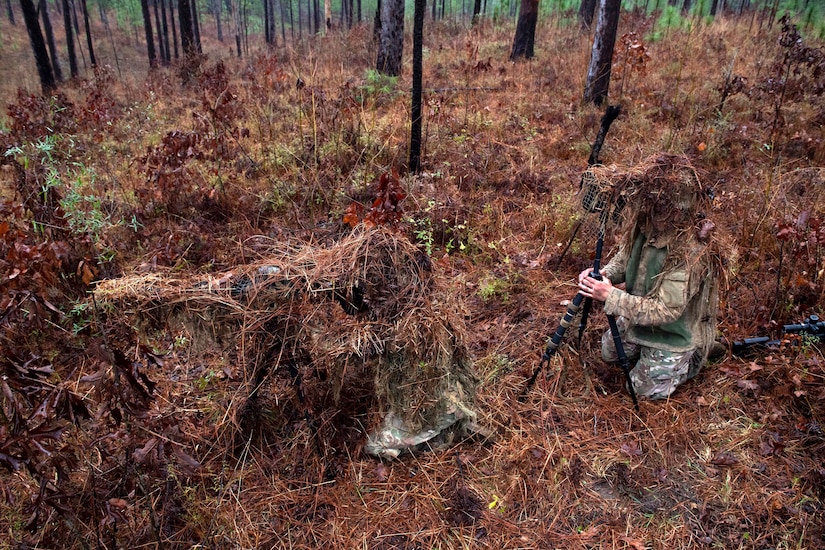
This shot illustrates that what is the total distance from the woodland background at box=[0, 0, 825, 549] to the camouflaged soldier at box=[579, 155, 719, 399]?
213mm

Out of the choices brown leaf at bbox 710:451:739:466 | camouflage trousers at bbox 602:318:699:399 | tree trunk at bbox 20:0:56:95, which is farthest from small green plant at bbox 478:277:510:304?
tree trunk at bbox 20:0:56:95

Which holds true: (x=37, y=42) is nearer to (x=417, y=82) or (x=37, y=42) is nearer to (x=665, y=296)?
(x=417, y=82)

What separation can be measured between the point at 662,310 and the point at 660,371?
55cm

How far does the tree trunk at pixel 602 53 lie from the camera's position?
728 centimetres

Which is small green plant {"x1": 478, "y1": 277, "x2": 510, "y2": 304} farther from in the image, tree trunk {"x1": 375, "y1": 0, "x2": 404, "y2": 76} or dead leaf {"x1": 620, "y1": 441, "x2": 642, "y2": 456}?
tree trunk {"x1": 375, "y1": 0, "x2": 404, "y2": 76}

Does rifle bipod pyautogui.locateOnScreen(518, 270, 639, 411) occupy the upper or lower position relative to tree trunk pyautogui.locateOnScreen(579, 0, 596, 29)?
lower

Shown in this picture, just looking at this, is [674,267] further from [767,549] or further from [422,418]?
[422,418]

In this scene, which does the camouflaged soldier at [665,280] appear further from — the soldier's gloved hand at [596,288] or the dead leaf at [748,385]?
the dead leaf at [748,385]

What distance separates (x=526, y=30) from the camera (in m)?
11.1

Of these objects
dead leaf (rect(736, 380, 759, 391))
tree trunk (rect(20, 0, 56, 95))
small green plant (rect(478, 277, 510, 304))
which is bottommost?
small green plant (rect(478, 277, 510, 304))

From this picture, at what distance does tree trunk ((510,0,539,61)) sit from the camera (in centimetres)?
1097

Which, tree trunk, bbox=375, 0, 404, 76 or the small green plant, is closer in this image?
the small green plant

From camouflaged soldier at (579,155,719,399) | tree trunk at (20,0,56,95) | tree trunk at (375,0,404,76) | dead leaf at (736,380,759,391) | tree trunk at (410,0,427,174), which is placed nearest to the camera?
camouflaged soldier at (579,155,719,399)

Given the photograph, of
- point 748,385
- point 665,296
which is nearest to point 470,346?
point 665,296
